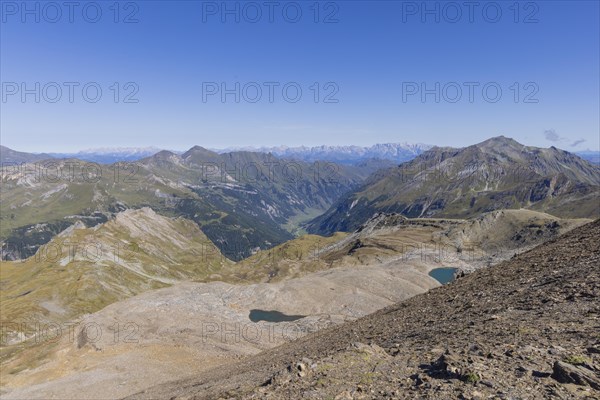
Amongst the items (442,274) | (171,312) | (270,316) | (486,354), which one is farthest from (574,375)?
(442,274)

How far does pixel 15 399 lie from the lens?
57.9m

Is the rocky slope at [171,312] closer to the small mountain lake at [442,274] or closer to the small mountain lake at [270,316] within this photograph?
the small mountain lake at [270,316]

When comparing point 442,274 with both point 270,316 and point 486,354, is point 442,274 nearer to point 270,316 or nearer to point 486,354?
point 270,316

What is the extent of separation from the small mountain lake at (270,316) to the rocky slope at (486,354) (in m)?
74.5

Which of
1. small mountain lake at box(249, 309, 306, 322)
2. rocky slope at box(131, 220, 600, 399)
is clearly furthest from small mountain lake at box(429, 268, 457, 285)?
rocky slope at box(131, 220, 600, 399)

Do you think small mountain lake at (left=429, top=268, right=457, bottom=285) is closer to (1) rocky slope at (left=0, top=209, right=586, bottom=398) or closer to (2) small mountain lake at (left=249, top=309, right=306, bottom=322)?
(1) rocky slope at (left=0, top=209, right=586, bottom=398)

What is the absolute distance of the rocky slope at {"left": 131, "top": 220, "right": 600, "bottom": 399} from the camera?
648 inches

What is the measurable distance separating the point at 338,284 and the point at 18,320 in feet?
362

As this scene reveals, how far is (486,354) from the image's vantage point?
19844 millimetres

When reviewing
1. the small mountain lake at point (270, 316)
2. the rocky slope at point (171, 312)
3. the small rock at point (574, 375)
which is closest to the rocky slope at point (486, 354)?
the small rock at point (574, 375)

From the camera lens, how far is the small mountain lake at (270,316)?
10671cm

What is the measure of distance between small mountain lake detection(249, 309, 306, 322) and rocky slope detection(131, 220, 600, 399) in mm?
74542

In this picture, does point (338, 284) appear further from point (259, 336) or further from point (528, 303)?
A: point (528, 303)

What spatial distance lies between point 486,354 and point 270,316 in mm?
94419
